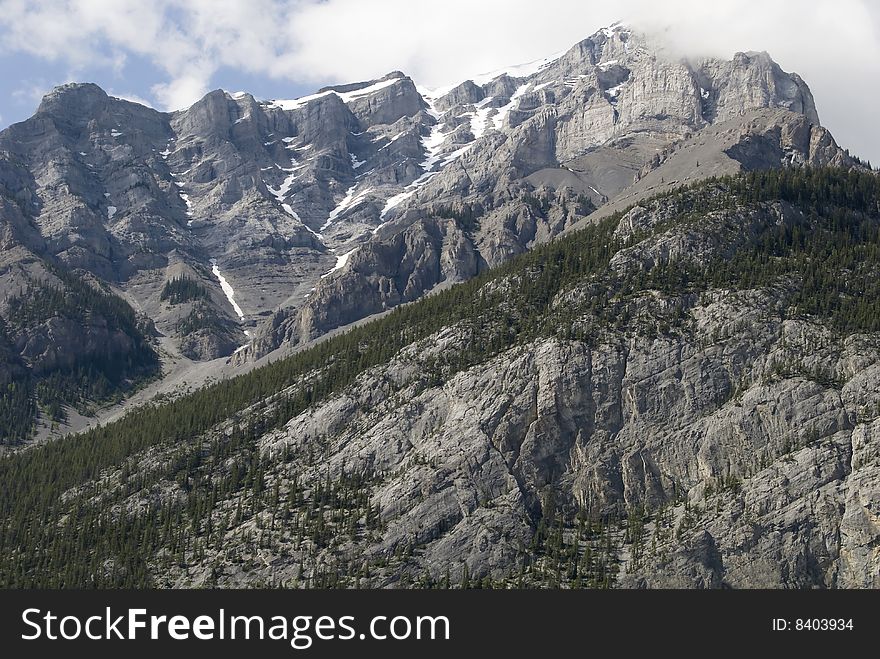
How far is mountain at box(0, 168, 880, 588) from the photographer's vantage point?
494 feet

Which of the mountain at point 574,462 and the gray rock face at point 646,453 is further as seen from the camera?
the mountain at point 574,462

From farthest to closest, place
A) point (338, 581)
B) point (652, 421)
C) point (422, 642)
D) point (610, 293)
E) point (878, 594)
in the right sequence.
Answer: point (610, 293)
point (652, 421)
point (338, 581)
point (878, 594)
point (422, 642)

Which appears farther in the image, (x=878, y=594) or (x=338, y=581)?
(x=338, y=581)

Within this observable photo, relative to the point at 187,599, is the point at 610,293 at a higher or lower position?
higher

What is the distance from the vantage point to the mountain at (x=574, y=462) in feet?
494

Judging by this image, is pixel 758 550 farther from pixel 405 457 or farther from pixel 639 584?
pixel 405 457

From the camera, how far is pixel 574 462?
170 m

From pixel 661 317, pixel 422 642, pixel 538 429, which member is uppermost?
pixel 661 317

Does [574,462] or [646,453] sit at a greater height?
[574,462]

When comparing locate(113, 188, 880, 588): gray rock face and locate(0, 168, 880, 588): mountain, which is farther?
locate(0, 168, 880, 588): mountain

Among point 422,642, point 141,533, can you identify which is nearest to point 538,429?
point 141,533

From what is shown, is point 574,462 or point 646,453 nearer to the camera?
point 646,453

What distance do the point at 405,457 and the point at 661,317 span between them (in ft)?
150

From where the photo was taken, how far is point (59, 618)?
302ft
